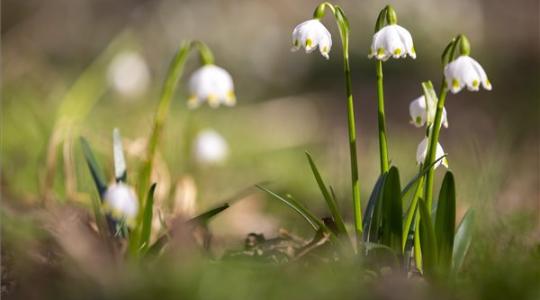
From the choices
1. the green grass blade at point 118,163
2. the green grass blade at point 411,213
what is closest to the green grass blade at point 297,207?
the green grass blade at point 411,213

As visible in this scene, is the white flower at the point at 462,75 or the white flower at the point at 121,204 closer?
the white flower at the point at 462,75

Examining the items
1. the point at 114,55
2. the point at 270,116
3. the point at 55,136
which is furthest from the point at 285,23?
the point at 55,136

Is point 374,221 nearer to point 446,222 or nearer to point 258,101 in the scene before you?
point 446,222

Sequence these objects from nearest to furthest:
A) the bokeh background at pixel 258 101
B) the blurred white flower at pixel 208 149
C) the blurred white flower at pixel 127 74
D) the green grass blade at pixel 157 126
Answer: the green grass blade at pixel 157 126 → the bokeh background at pixel 258 101 → the blurred white flower at pixel 208 149 → the blurred white flower at pixel 127 74

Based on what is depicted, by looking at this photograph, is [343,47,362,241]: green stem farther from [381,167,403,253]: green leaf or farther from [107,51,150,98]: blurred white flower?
[107,51,150,98]: blurred white flower

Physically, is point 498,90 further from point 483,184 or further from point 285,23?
point 483,184

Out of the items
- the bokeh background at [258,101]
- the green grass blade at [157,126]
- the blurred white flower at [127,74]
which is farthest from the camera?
the blurred white flower at [127,74]

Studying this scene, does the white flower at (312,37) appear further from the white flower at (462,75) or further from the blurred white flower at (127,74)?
the blurred white flower at (127,74)

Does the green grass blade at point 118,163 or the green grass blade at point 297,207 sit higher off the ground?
the green grass blade at point 118,163
